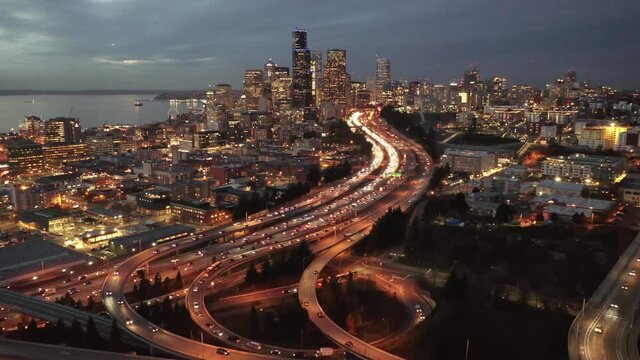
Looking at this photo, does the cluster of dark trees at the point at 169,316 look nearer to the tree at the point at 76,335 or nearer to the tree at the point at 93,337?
the tree at the point at 93,337


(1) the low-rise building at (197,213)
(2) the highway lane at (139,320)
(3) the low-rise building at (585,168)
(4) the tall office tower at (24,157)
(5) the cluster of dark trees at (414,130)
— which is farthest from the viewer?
(5) the cluster of dark trees at (414,130)

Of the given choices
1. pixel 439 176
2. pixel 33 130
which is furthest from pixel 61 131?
pixel 439 176

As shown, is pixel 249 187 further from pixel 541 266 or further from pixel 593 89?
pixel 593 89

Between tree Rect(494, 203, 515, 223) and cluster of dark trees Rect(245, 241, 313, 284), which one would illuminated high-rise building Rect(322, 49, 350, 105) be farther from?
cluster of dark trees Rect(245, 241, 313, 284)

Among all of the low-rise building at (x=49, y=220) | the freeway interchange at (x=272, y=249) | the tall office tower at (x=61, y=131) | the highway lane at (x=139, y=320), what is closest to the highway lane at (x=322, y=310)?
the freeway interchange at (x=272, y=249)

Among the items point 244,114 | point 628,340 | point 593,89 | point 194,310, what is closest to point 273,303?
point 194,310

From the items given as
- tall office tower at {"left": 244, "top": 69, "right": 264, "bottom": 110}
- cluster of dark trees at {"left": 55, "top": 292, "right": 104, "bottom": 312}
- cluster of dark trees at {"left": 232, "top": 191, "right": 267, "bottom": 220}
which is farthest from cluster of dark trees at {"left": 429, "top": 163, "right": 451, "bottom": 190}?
tall office tower at {"left": 244, "top": 69, "right": 264, "bottom": 110}
